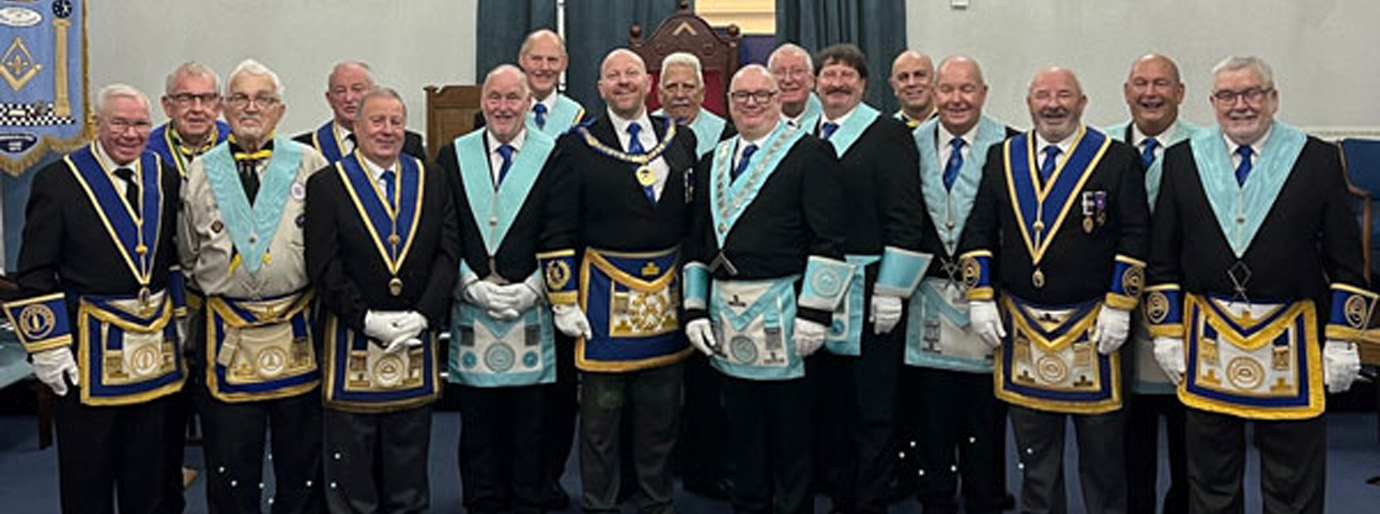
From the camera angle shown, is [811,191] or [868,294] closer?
[811,191]

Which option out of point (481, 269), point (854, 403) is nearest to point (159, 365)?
point (481, 269)

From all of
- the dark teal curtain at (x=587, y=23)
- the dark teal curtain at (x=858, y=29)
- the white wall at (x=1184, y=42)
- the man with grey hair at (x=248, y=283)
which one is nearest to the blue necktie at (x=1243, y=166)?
the man with grey hair at (x=248, y=283)

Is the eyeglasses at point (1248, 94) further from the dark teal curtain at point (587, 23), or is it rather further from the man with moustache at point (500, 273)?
the dark teal curtain at point (587, 23)

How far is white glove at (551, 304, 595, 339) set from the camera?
11.6 feet

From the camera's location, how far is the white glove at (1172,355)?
3178 millimetres

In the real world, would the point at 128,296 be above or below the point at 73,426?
above

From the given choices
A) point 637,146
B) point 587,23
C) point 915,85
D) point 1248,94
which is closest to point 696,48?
point 587,23

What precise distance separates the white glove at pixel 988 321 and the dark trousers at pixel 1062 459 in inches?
7.5

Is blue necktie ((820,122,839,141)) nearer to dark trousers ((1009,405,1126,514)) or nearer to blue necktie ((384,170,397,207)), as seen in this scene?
dark trousers ((1009,405,1126,514))

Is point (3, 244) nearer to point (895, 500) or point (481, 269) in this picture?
point (481, 269)

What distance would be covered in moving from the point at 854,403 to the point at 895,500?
49cm

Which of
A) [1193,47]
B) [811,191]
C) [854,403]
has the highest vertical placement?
[1193,47]

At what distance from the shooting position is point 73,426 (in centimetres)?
320

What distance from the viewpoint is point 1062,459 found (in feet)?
11.1
